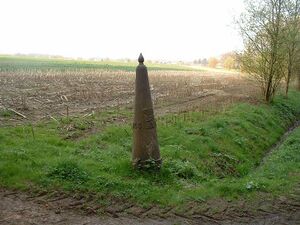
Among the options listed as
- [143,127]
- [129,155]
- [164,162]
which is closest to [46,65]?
[129,155]

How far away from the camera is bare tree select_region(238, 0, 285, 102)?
29.5 meters

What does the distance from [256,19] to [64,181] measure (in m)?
25.0

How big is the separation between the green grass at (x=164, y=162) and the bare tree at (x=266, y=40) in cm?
1150

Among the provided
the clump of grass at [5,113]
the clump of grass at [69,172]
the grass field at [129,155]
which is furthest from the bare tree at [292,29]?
the clump of grass at [69,172]

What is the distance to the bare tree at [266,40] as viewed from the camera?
29.5 metres

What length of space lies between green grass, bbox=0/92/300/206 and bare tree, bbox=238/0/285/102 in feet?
37.7

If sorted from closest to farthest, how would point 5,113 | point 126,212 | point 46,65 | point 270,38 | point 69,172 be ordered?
point 126,212 < point 69,172 < point 5,113 < point 270,38 < point 46,65

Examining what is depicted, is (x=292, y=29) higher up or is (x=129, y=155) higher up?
(x=292, y=29)

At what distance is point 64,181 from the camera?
9688mm

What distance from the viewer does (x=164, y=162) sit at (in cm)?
1184

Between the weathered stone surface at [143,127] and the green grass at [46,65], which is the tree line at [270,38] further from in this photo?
the green grass at [46,65]

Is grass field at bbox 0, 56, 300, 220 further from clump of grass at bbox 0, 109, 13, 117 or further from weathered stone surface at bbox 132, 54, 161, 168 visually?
weathered stone surface at bbox 132, 54, 161, 168

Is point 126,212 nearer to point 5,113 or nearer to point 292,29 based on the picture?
point 5,113

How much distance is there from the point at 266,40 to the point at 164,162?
21.5 m
